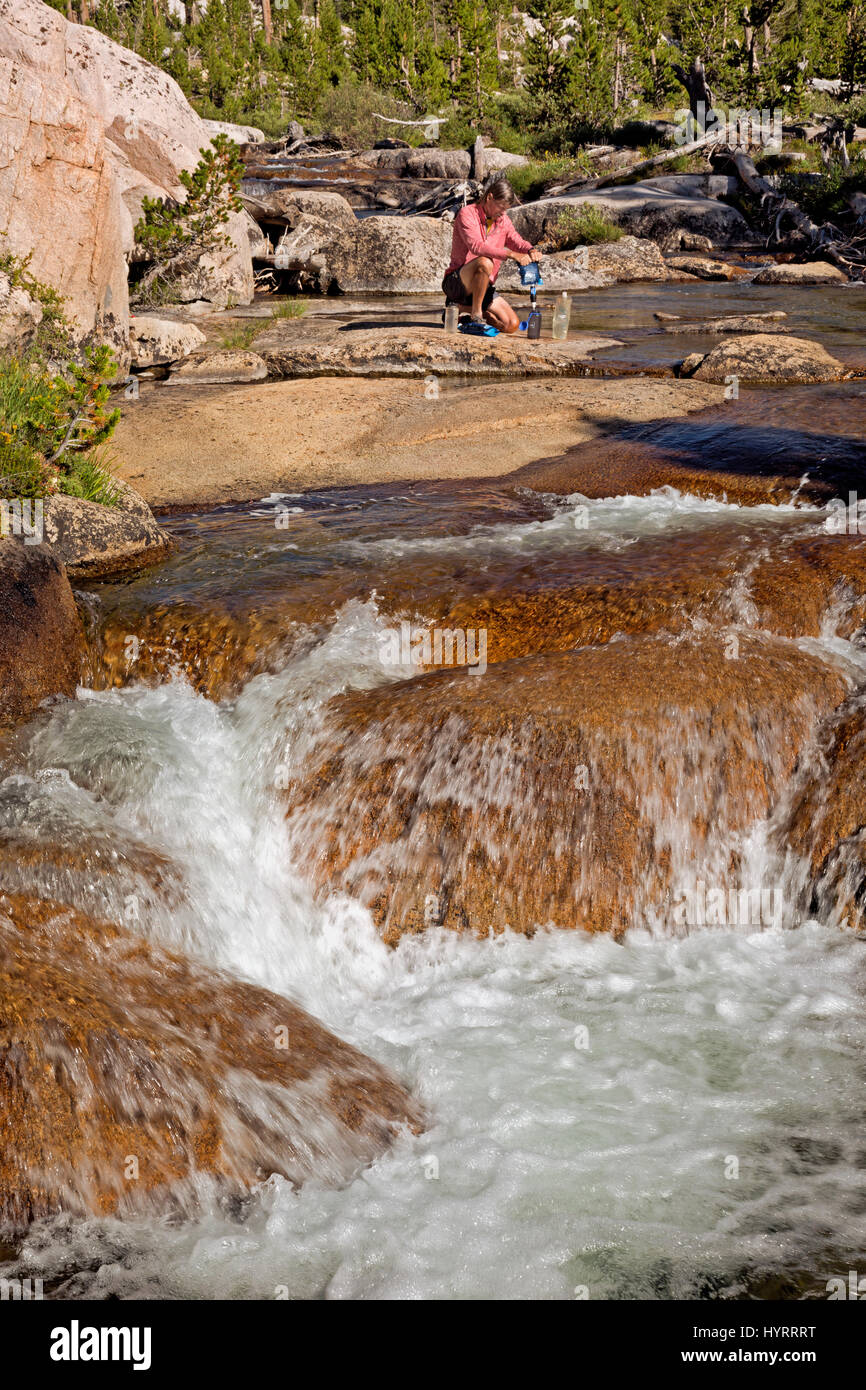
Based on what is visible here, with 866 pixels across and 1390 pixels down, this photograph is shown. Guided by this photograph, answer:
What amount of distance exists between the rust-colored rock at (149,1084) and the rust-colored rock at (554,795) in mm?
1116

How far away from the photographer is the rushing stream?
10.8 feet

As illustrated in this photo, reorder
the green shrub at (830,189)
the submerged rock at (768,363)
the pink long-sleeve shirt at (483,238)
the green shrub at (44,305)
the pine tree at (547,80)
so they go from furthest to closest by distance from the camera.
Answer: the pine tree at (547,80), the green shrub at (830,189), the pink long-sleeve shirt at (483,238), the submerged rock at (768,363), the green shrub at (44,305)

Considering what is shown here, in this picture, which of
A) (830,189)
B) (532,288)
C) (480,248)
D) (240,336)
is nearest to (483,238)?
(480,248)

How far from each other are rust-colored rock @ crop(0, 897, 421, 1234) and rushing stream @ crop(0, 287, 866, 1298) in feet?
0.34

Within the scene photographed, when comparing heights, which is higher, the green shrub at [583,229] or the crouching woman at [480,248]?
the green shrub at [583,229]

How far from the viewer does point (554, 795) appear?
5.11 meters

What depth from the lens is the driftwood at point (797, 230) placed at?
21.8 m

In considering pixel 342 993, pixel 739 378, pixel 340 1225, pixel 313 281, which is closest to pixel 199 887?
pixel 342 993

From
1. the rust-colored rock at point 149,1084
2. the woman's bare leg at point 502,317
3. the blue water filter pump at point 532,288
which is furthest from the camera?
the woman's bare leg at point 502,317

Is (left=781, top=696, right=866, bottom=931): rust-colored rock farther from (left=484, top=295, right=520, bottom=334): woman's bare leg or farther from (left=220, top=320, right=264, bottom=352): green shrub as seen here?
(left=484, top=295, right=520, bottom=334): woman's bare leg

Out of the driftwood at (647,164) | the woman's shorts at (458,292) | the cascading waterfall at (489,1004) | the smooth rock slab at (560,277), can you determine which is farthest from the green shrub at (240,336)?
the driftwood at (647,164)
